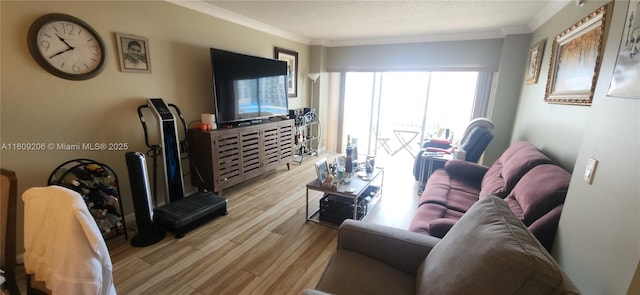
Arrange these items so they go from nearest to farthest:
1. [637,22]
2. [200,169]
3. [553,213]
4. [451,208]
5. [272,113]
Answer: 1. [637,22]
2. [553,213]
3. [451,208]
4. [200,169]
5. [272,113]

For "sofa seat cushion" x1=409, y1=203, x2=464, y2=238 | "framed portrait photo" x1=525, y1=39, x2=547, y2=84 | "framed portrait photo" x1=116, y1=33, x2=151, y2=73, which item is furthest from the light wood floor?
"framed portrait photo" x1=525, y1=39, x2=547, y2=84

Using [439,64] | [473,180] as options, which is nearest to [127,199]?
[473,180]

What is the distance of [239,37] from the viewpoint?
3.47 meters

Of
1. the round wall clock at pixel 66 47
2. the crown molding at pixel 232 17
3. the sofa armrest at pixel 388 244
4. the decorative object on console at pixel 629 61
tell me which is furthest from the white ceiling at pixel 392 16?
the sofa armrest at pixel 388 244

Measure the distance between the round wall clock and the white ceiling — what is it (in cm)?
94

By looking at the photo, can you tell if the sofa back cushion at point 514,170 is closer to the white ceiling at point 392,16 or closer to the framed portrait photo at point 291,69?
the white ceiling at point 392,16

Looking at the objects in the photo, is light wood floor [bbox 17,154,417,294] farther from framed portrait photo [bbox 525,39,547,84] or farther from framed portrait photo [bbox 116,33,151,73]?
framed portrait photo [bbox 525,39,547,84]

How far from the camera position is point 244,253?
212 cm

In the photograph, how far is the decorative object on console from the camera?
2.80ft

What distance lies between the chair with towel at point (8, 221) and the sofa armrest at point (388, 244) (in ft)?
4.98

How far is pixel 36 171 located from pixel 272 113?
251 centimetres

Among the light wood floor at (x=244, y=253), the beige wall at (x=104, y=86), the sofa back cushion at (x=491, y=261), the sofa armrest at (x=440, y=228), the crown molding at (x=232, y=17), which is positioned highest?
the crown molding at (x=232, y=17)

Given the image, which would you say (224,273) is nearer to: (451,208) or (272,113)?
(451,208)

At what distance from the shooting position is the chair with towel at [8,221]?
112 centimetres
